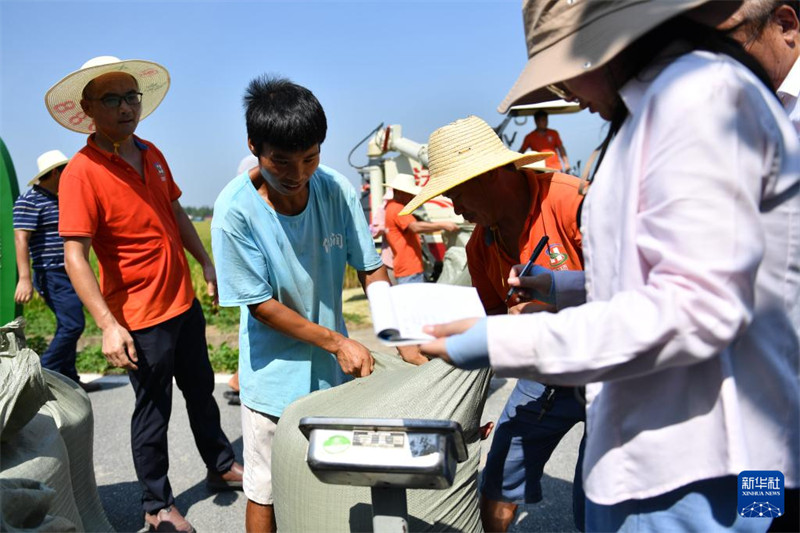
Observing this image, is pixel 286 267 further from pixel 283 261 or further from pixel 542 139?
pixel 542 139

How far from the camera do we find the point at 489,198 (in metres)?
2.25

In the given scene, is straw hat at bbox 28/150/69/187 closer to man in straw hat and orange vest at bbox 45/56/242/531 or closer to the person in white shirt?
man in straw hat and orange vest at bbox 45/56/242/531

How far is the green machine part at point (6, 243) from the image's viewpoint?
93.7 inches

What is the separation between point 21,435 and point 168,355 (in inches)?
33.2

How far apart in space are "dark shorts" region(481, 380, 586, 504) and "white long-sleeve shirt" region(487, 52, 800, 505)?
100cm

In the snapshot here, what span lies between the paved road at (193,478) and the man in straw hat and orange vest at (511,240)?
Result: 29.7 inches

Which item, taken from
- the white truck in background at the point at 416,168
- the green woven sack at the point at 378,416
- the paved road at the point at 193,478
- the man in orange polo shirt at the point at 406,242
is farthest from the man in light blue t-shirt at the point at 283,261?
the white truck in background at the point at 416,168

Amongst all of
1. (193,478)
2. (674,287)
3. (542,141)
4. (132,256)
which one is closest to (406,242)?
(193,478)

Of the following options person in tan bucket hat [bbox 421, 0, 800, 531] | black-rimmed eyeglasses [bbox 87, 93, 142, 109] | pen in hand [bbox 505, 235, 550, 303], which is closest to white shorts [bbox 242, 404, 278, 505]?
pen in hand [bbox 505, 235, 550, 303]

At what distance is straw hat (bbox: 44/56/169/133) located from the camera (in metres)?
3.02

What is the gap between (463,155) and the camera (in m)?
2.23

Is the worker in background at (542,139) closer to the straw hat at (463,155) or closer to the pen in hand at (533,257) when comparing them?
the straw hat at (463,155)

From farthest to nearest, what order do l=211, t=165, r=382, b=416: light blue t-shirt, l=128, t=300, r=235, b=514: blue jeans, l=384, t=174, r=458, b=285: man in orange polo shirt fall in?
l=384, t=174, r=458, b=285: man in orange polo shirt, l=128, t=300, r=235, b=514: blue jeans, l=211, t=165, r=382, b=416: light blue t-shirt

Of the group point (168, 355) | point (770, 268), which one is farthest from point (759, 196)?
point (168, 355)
